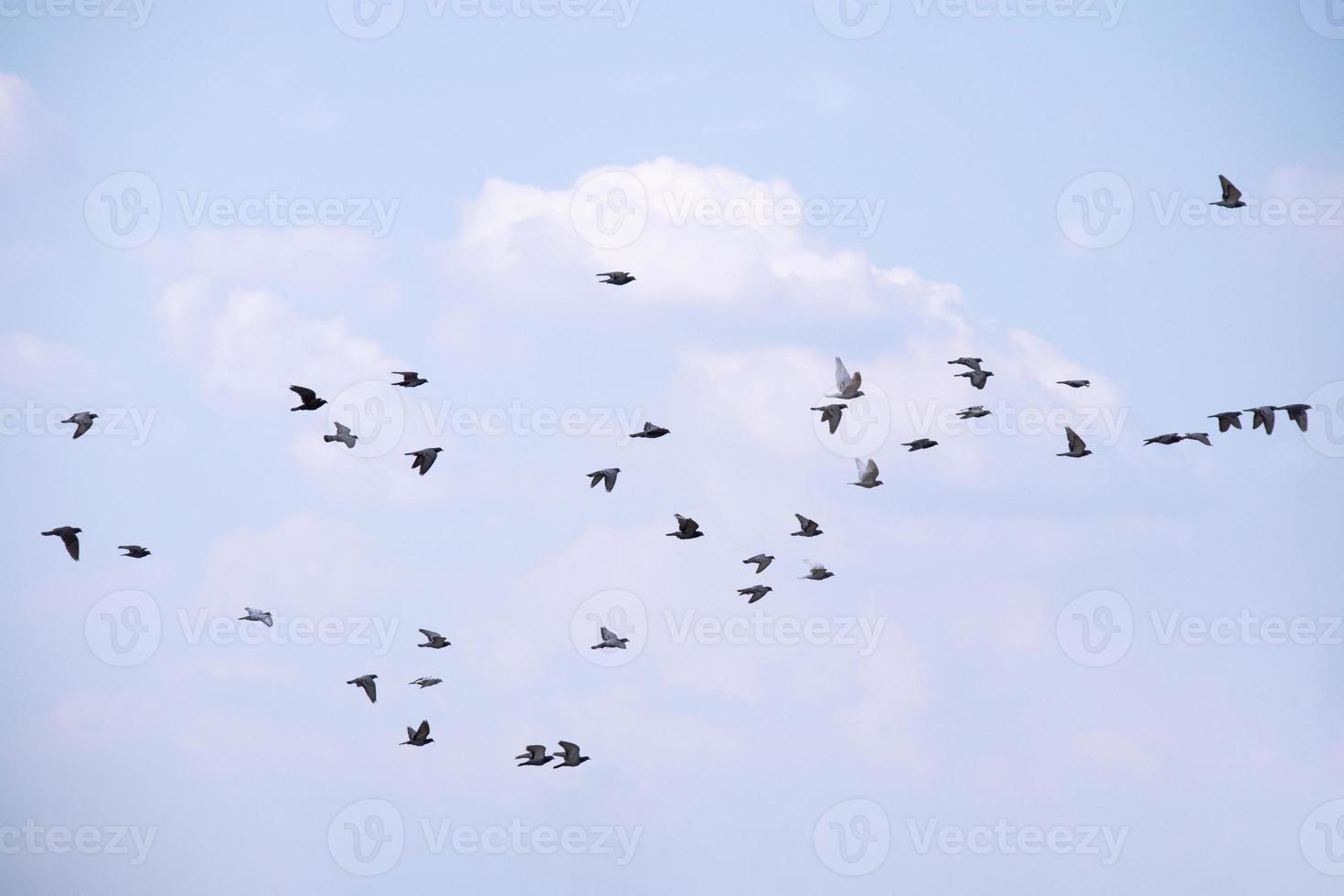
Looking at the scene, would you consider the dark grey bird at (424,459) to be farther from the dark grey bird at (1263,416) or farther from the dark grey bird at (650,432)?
the dark grey bird at (1263,416)

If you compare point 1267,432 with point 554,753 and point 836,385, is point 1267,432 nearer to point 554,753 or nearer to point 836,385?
point 836,385

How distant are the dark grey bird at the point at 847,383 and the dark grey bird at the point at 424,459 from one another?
656 inches

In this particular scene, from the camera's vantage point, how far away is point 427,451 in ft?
250

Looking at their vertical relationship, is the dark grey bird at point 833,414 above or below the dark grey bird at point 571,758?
above

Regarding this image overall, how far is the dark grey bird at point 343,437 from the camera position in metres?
76.4

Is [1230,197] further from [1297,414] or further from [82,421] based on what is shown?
[82,421]

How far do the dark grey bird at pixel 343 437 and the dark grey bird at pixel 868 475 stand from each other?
21.2 meters

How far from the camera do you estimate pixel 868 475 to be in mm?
78125

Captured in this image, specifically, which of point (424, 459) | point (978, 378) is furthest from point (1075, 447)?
point (424, 459)

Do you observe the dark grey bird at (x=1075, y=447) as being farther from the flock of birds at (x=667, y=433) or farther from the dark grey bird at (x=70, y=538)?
the dark grey bird at (x=70, y=538)

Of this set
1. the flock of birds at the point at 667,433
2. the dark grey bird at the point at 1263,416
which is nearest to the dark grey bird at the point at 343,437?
the flock of birds at the point at 667,433

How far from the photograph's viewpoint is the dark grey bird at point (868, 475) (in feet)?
255

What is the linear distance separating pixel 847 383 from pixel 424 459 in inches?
698

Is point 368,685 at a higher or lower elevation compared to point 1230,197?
lower
